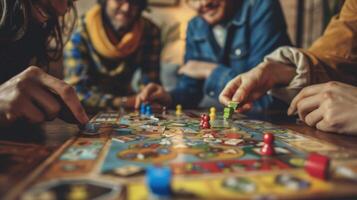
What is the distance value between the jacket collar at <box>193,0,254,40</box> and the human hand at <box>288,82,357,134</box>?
1076 millimetres

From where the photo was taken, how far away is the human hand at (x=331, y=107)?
2.02 ft

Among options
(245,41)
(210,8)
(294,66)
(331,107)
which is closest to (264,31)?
(245,41)

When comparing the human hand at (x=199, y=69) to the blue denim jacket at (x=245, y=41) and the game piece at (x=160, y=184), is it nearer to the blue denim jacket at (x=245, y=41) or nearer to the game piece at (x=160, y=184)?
the blue denim jacket at (x=245, y=41)

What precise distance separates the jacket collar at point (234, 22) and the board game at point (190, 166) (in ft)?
3.99

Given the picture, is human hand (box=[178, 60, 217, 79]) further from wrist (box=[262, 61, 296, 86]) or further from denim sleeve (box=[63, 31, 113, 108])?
wrist (box=[262, 61, 296, 86])

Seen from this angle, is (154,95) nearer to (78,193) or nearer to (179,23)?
(78,193)

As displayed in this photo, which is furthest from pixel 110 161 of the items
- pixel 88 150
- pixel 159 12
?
pixel 159 12

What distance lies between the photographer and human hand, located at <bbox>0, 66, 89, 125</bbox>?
0.58 meters

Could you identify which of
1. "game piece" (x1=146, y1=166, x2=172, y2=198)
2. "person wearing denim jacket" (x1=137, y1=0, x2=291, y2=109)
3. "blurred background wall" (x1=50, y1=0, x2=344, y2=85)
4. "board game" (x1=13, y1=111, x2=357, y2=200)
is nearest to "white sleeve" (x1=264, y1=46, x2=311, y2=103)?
"board game" (x1=13, y1=111, x2=357, y2=200)

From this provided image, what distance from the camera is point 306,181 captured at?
34 centimetres

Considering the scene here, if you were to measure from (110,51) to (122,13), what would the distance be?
260mm

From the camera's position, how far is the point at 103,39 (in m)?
1.87

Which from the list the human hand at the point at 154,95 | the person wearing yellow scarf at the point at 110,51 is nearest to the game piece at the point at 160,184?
the human hand at the point at 154,95

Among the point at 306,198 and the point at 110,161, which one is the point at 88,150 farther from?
the point at 306,198
